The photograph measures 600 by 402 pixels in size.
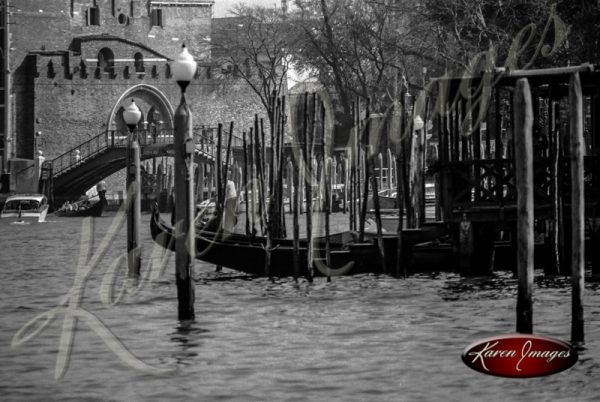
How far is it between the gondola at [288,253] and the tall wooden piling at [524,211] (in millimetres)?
6873

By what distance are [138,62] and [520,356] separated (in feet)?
194

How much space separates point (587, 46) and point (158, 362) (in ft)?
57.6

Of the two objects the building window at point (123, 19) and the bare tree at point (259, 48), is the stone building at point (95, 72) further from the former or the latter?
the bare tree at point (259, 48)

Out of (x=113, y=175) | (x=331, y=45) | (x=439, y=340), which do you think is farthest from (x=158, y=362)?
(x=113, y=175)

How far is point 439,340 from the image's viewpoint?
16484 mm

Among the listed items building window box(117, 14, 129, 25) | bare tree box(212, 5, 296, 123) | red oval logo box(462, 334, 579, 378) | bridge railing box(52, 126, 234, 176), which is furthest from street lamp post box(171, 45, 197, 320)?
building window box(117, 14, 129, 25)

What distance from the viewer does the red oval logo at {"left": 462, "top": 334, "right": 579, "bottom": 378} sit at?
14047mm

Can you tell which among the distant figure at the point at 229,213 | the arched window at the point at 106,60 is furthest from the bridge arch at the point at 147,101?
the distant figure at the point at 229,213

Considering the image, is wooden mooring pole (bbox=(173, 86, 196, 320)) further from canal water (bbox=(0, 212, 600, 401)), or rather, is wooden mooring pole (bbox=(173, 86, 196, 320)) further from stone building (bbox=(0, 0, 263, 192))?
stone building (bbox=(0, 0, 263, 192))

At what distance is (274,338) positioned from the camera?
55.9ft

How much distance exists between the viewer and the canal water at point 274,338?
13.7 meters

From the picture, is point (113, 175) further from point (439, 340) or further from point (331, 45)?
point (439, 340)

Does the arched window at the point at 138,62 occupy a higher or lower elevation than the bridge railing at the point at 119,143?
higher

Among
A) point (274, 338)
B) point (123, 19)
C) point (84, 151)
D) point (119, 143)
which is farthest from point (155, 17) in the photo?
point (274, 338)
